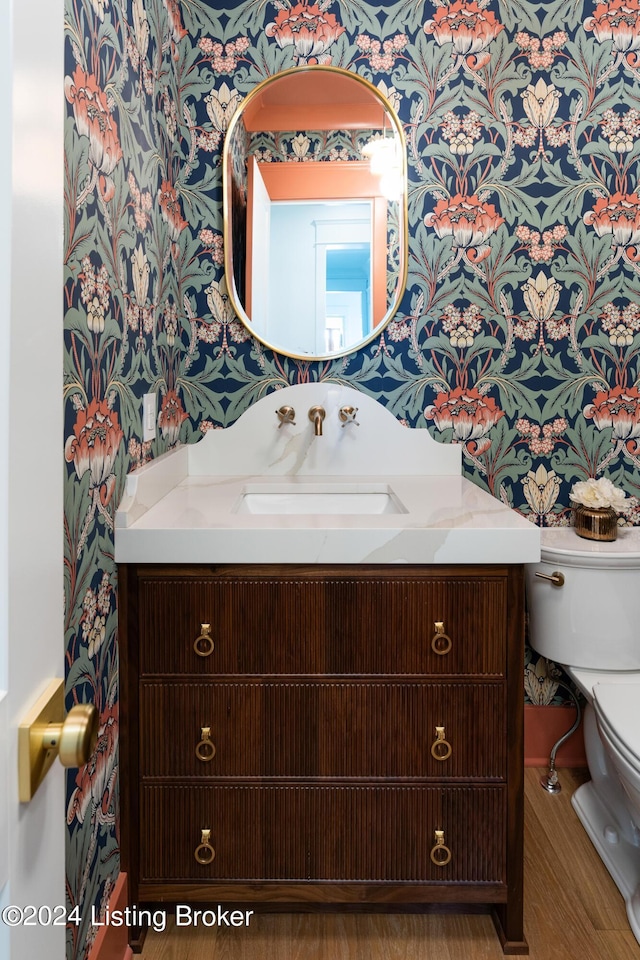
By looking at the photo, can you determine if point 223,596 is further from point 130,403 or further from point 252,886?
point 252,886

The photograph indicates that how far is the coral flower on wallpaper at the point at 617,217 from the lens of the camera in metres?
2.11

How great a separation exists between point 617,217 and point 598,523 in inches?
35.8

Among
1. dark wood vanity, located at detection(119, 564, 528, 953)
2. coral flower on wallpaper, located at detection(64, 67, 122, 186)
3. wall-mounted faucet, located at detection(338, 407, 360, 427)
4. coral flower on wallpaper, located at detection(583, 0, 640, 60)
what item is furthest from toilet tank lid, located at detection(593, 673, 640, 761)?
coral flower on wallpaper, located at detection(583, 0, 640, 60)

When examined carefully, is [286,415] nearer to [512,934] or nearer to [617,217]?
[617,217]

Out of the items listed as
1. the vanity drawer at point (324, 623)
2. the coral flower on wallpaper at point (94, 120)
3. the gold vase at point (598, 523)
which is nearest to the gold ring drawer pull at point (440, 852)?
the vanity drawer at point (324, 623)

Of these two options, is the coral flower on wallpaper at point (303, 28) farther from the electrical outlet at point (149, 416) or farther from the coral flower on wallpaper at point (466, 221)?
the electrical outlet at point (149, 416)

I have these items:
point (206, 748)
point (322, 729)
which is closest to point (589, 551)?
point (322, 729)

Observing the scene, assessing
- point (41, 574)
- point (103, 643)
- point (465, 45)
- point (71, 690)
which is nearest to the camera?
point (41, 574)

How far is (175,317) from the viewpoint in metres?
2.10

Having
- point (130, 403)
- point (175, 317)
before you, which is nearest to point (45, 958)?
point (130, 403)

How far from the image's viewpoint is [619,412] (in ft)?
7.13

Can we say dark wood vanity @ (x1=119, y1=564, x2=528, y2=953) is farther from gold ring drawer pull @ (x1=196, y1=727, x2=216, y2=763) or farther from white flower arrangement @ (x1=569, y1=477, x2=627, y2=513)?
white flower arrangement @ (x1=569, y1=477, x2=627, y2=513)

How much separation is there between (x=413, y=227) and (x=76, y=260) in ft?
3.96

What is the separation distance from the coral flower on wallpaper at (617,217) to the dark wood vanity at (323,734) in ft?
3.95
